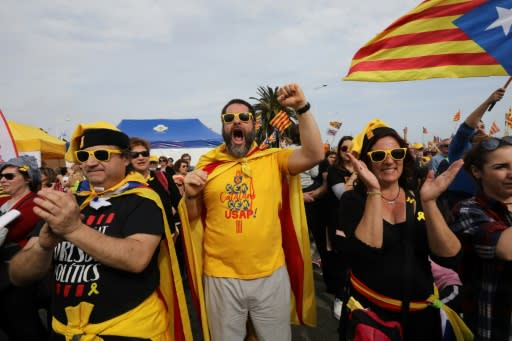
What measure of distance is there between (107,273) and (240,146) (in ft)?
4.48

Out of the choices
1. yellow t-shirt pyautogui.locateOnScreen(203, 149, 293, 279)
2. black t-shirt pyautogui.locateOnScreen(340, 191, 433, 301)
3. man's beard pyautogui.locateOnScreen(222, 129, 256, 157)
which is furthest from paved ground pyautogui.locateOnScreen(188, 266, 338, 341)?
man's beard pyautogui.locateOnScreen(222, 129, 256, 157)

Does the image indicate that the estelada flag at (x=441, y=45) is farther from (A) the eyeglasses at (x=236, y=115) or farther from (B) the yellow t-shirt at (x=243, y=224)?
(B) the yellow t-shirt at (x=243, y=224)

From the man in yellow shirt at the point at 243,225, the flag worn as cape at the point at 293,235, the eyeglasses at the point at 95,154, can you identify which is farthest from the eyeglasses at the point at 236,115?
the eyeglasses at the point at 95,154

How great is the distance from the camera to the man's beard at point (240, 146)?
102 inches

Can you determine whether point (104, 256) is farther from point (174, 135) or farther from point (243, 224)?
point (174, 135)

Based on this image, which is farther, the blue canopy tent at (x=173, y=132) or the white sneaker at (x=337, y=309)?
the blue canopy tent at (x=173, y=132)

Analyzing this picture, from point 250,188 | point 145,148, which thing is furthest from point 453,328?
point 145,148

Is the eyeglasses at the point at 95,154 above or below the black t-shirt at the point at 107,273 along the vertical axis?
above

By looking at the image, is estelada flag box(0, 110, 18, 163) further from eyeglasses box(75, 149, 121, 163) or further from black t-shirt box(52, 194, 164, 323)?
black t-shirt box(52, 194, 164, 323)

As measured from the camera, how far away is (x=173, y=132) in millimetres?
18516

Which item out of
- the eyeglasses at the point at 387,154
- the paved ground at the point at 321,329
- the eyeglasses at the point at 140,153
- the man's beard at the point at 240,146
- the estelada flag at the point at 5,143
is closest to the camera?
the eyeglasses at the point at 387,154

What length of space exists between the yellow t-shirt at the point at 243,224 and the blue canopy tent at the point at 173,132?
50.3 ft

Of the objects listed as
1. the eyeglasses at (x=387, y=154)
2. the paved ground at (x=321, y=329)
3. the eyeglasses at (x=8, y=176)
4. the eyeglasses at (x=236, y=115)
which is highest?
the eyeglasses at (x=236, y=115)

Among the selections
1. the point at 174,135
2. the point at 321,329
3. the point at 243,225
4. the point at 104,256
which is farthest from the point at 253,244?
the point at 174,135
